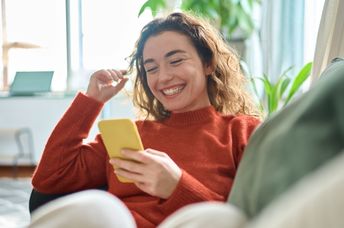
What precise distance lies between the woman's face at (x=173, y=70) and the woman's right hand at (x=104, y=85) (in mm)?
138

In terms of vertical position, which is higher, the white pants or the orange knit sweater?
the white pants

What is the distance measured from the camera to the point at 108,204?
0.63 metres

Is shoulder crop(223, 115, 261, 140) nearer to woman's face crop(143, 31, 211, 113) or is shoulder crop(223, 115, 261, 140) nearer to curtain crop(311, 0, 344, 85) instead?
woman's face crop(143, 31, 211, 113)

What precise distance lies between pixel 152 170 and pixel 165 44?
41 centimetres

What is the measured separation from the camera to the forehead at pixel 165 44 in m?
1.25

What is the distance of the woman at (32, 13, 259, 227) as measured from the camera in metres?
1.17

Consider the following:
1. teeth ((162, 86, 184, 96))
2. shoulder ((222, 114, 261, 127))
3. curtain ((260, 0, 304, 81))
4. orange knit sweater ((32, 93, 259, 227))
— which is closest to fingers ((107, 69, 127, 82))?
orange knit sweater ((32, 93, 259, 227))

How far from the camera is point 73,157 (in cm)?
127

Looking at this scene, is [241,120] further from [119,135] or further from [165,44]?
[119,135]

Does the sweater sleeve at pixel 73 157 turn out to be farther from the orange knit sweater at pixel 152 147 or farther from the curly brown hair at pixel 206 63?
the curly brown hair at pixel 206 63

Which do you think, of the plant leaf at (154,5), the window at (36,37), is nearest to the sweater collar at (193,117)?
the plant leaf at (154,5)

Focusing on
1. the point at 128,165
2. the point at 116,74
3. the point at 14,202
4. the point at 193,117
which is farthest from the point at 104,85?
the point at 14,202

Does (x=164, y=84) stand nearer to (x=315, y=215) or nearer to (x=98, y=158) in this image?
(x=98, y=158)

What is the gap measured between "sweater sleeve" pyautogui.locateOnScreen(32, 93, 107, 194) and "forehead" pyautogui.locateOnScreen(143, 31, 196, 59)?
0.72 ft
